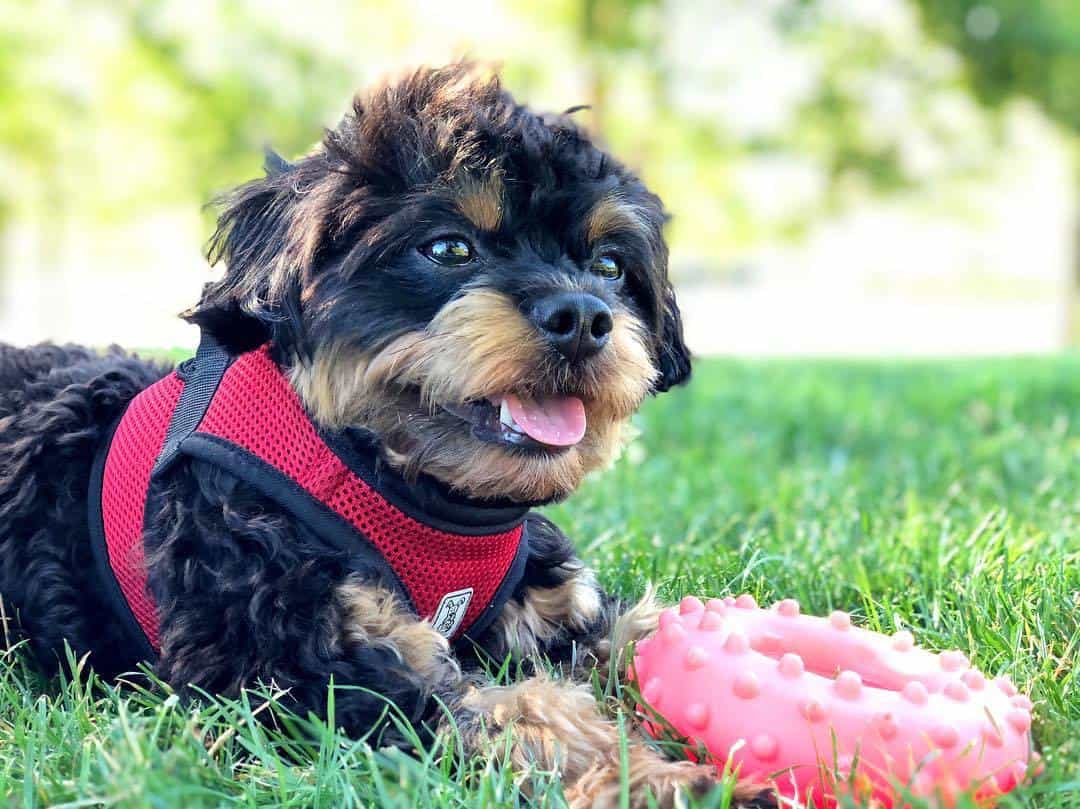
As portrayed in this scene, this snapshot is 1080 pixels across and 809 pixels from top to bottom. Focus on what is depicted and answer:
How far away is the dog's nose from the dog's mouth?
18 centimetres

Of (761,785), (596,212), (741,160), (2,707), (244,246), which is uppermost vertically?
(741,160)

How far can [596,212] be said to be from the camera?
300 centimetres

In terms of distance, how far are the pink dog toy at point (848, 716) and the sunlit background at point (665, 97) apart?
10.7m

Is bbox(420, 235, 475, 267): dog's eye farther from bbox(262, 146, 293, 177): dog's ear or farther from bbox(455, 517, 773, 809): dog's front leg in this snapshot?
bbox(455, 517, 773, 809): dog's front leg

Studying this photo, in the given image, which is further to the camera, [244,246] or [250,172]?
[250,172]

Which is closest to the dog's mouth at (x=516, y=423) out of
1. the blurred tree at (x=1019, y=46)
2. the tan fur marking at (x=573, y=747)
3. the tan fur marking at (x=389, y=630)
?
the tan fur marking at (x=389, y=630)

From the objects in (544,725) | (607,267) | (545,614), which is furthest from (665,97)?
(544,725)

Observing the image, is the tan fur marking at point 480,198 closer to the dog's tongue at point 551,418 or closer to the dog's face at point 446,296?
the dog's face at point 446,296

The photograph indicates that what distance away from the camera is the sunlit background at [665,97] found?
599 inches

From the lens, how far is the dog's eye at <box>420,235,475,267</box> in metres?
2.83

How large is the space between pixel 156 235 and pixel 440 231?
1020 inches

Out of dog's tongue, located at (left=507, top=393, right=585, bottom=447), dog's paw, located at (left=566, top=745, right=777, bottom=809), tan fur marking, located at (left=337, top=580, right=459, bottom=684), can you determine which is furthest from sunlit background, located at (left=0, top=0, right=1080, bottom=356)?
dog's paw, located at (left=566, top=745, right=777, bottom=809)

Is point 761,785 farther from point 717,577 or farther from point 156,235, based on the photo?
point 156,235

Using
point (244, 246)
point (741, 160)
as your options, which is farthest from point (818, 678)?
point (741, 160)
